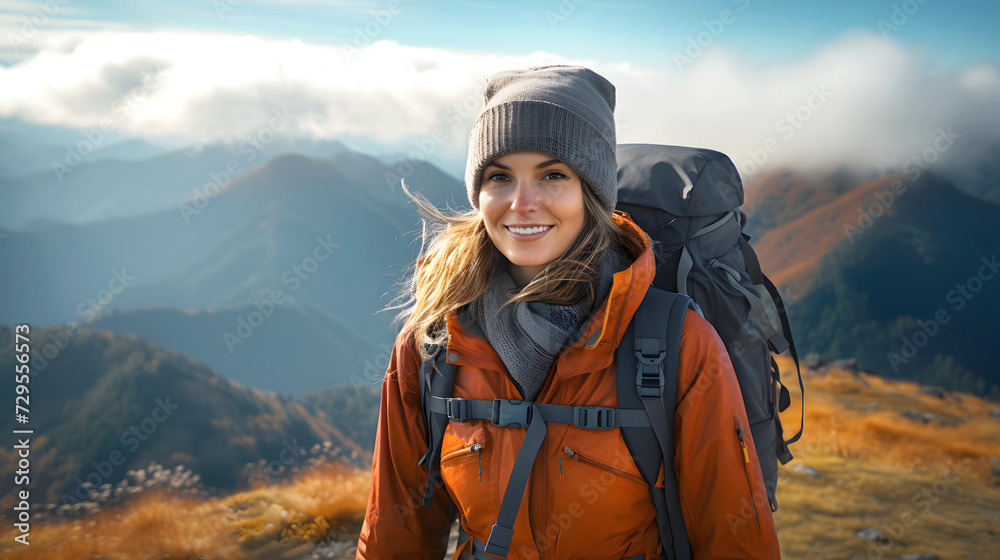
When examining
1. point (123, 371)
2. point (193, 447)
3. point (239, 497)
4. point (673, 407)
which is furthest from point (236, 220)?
point (673, 407)

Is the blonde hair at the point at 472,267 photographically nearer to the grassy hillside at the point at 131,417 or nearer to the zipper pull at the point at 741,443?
the zipper pull at the point at 741,443

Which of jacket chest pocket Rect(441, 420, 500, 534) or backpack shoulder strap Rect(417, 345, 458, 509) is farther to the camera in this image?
backpack shoulder strap Rect(417, 345, 458, 509)

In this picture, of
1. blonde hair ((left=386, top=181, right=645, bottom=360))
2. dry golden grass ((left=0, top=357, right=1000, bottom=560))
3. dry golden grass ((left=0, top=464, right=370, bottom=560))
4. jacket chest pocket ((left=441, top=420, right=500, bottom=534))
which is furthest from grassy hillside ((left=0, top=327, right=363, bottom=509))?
jacket chest pocket ((left=441, top=420, right=500, bottom=534))

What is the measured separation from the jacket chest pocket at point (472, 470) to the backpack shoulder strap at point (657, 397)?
44 cm

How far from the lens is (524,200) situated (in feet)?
5.98

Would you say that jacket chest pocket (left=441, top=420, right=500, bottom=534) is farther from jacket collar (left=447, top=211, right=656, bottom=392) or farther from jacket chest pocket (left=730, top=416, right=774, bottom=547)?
jacket chest pocket (left=730, top=416, right=774, bottom=547)

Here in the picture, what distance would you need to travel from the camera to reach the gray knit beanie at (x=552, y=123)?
1.81 metres

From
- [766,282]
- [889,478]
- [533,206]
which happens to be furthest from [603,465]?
[889,478]

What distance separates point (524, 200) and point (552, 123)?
0.86ft

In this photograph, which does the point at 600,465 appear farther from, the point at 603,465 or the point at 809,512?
the point at 809,512

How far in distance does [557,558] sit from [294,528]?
499 centimetres

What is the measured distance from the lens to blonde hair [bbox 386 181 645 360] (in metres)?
1.90

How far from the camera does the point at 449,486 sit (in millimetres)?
1871

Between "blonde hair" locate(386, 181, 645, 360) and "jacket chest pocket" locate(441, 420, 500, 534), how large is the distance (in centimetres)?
32
